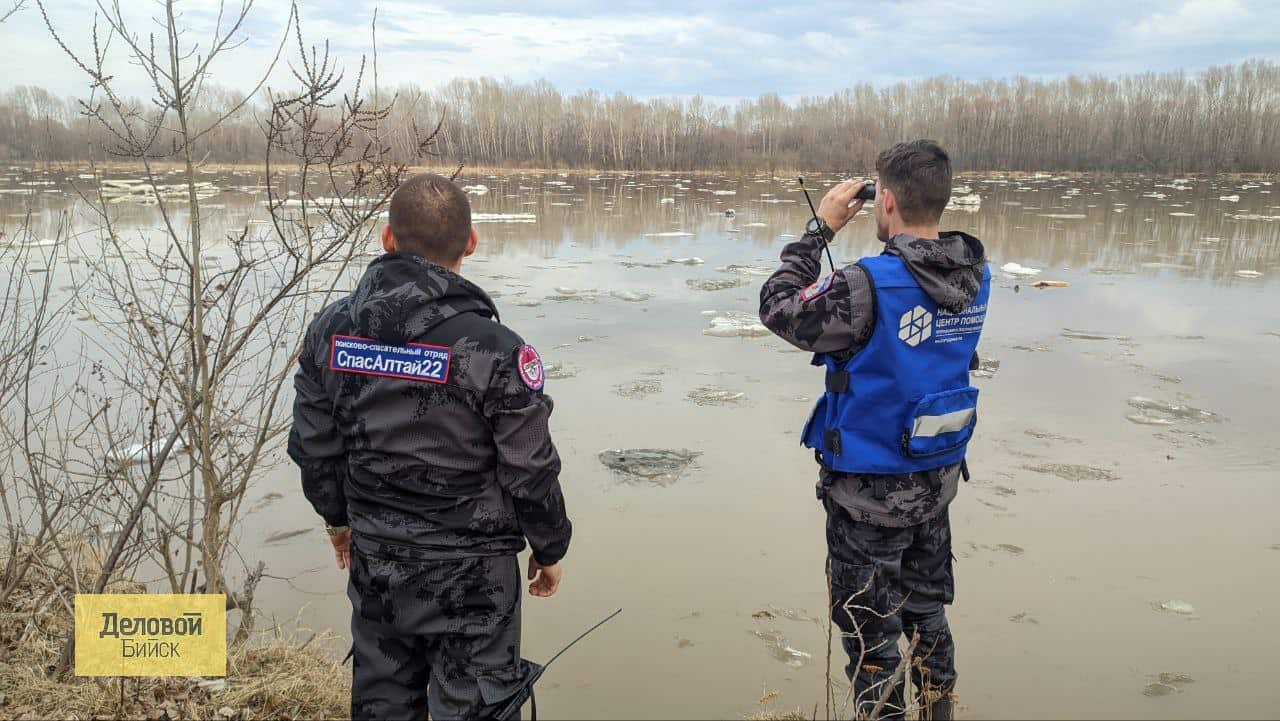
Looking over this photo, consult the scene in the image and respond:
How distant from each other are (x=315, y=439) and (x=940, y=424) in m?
1.79

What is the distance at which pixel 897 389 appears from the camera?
2.53 metres

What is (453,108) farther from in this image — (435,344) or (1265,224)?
(435,344)

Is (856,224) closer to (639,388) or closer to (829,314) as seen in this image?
(639,388)

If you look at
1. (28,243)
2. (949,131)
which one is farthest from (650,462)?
(949,131)

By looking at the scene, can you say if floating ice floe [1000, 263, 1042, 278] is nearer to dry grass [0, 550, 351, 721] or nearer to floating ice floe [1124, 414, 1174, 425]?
floating ice floe [1124, 414, 1174, 425]

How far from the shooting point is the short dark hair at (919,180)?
99.6 inches

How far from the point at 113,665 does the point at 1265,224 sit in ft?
76.0

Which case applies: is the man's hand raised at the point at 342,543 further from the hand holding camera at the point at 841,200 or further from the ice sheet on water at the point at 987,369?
the ice sheet on water at the point at 987,369

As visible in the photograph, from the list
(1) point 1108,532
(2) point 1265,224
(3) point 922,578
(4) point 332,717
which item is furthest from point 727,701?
(2) point 1265,224

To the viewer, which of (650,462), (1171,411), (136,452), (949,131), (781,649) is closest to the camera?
(781,649)

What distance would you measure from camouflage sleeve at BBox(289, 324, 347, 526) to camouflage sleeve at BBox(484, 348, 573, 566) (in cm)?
44

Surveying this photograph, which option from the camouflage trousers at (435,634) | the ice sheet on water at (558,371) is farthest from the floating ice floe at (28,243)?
the ice sheet on water at (558,371)

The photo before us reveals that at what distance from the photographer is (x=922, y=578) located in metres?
2.71

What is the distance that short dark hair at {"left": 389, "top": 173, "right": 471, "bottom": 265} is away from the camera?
82.6 inches
